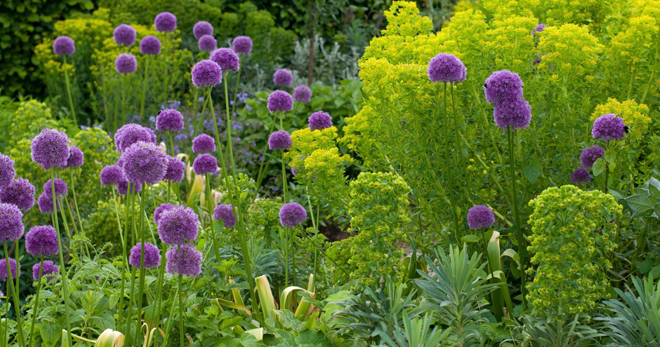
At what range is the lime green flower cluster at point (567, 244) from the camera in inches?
81.4

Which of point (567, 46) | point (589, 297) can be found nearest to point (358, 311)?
point (589, 297)

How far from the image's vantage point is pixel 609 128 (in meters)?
2.52

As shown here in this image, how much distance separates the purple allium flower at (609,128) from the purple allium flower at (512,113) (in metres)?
0.43

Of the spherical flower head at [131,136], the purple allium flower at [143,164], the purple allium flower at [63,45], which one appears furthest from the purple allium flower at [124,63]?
the purple allium flower at [143,164]

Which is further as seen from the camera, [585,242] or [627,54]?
[627,54]

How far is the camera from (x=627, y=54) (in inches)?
118

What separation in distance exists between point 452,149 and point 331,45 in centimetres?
759

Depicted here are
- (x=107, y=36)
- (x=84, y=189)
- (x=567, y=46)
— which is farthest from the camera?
(x=107, y=36)

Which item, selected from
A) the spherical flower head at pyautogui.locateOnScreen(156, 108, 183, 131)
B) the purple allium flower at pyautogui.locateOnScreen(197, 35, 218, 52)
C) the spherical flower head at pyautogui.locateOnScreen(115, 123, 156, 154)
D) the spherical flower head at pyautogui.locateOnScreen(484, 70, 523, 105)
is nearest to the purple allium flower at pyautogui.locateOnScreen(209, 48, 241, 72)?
the spherical flower head at pyautogui.locateOnScreen(156, 108, 183, 131)

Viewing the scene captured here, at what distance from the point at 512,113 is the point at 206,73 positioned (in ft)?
4.08

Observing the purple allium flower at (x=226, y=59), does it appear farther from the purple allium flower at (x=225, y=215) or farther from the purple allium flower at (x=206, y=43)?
the purple allium flower at (x=206, y=43)

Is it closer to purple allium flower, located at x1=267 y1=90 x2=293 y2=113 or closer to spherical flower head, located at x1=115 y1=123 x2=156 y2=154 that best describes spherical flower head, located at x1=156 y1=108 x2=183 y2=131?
spherical flower head, located at x1=115 y1=123 x2=156 y2=154

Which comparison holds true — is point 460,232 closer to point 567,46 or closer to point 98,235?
point 567,46

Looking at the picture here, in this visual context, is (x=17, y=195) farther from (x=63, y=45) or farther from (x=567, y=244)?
(x=63, y=45)
